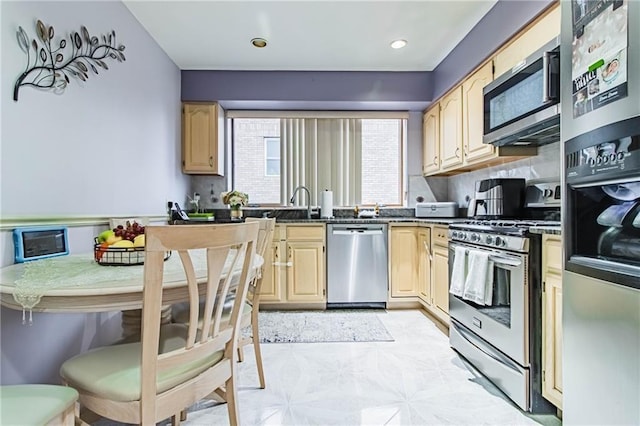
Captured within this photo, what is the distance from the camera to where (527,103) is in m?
1.94

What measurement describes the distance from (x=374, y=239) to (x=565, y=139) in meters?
2.21

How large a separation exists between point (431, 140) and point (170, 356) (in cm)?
331

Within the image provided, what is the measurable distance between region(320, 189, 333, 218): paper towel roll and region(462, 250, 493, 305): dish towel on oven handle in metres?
1.87

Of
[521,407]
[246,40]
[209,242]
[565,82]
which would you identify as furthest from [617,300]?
[246,40]

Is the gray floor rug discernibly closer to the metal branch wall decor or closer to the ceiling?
the metal branch wall decor

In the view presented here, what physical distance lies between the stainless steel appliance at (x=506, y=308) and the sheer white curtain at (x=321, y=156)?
1.82 meters

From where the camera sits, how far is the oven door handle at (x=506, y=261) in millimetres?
1695

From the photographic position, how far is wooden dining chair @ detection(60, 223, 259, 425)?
36.0 inches

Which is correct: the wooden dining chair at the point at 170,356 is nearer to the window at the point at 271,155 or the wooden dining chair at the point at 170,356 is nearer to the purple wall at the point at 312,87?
the purple wall at the point at 312,87

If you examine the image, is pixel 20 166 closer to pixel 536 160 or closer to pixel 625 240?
pixel 625 240

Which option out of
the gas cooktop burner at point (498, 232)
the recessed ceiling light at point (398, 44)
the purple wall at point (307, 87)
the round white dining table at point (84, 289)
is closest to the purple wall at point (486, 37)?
the purple wall at point (307, 87)

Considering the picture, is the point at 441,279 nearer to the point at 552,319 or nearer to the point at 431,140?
the point at 552,319

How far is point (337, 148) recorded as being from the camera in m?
3.92

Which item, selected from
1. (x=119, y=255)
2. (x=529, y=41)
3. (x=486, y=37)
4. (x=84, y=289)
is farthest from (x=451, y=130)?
(x=84, y=289)
